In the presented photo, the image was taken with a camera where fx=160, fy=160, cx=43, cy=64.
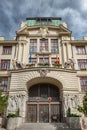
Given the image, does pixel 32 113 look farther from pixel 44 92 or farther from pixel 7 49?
pixel 7 49

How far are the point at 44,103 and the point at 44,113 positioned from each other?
5.02ft

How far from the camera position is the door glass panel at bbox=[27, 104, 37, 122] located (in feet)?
79.5

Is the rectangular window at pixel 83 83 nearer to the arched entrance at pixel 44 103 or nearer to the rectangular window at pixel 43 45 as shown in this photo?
the arched entrance at pixel 44 103

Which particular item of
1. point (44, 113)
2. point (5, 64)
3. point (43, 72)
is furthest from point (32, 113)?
point (5, 64)

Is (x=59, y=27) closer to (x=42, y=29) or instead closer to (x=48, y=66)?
(x=42, y=29)

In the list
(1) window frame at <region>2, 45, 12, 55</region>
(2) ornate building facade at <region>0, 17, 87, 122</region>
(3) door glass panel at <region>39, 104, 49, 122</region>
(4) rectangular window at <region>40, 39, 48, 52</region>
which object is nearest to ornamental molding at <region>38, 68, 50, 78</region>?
(2) ornate building facade at <region>0, 17, 87, 122</region>

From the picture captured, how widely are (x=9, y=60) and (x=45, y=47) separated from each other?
7.24m

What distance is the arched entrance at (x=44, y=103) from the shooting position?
24.3m

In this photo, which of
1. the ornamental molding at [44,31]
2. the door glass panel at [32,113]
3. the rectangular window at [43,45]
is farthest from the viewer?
the ornamental molding at [44,31]

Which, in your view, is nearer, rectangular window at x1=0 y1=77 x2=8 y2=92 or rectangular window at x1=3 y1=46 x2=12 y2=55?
rectangular window at x1=0 y1=77 x2=8 y2=92

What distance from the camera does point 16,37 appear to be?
1267 inches

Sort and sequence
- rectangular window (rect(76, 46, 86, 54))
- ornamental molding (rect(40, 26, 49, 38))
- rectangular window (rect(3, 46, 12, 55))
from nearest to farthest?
rectangular window (rect(76, 46, 86, 54)) → rectangular window (rect(3, 46, 12, 55)) → ornamental molding (rect(40, 26, 49, 38))

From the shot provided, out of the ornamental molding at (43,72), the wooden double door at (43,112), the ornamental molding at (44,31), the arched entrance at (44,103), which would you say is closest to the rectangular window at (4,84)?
the arched entrance at (44,103)

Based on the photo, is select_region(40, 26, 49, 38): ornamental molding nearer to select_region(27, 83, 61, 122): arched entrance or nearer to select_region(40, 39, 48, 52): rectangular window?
select_region(40, 39, 48, 52): rectangular window
